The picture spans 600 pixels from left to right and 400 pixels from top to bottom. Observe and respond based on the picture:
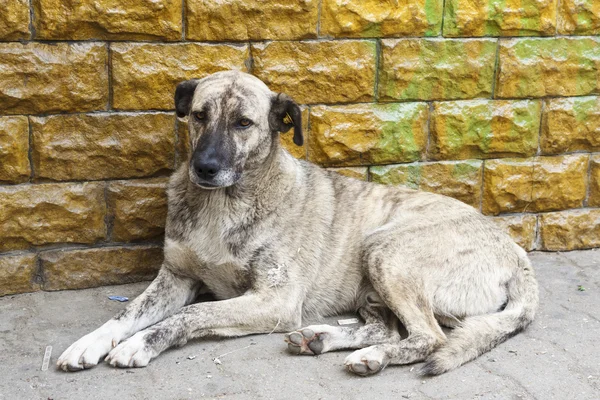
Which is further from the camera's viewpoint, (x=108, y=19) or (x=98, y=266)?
(x=98, y=266)

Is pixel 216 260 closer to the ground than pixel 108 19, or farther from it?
closer to the ground

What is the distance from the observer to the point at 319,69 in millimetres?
4969

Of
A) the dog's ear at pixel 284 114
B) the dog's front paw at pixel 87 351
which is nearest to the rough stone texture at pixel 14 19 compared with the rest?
the dog's ear at pixel 284 114

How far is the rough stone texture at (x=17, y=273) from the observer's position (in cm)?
463

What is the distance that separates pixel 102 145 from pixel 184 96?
0.67 metres

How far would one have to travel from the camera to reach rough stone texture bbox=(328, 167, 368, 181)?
5254 millimetres

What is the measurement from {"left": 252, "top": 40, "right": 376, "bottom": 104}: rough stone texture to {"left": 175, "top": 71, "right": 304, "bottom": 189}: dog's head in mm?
510

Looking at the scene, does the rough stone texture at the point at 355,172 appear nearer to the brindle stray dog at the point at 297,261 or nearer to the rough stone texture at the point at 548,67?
the brindle stray dog at the point at 297,261

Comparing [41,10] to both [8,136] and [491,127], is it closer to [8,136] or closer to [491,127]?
[8,136]

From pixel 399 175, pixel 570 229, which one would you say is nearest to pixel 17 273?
pixel 399 175

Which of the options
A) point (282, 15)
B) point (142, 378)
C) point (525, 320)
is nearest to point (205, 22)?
point (282, 15)

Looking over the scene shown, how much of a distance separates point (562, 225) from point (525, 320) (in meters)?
1.65

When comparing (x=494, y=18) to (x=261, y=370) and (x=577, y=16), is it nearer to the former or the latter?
(x=577, y=16)

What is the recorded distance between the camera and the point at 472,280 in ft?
14.5
